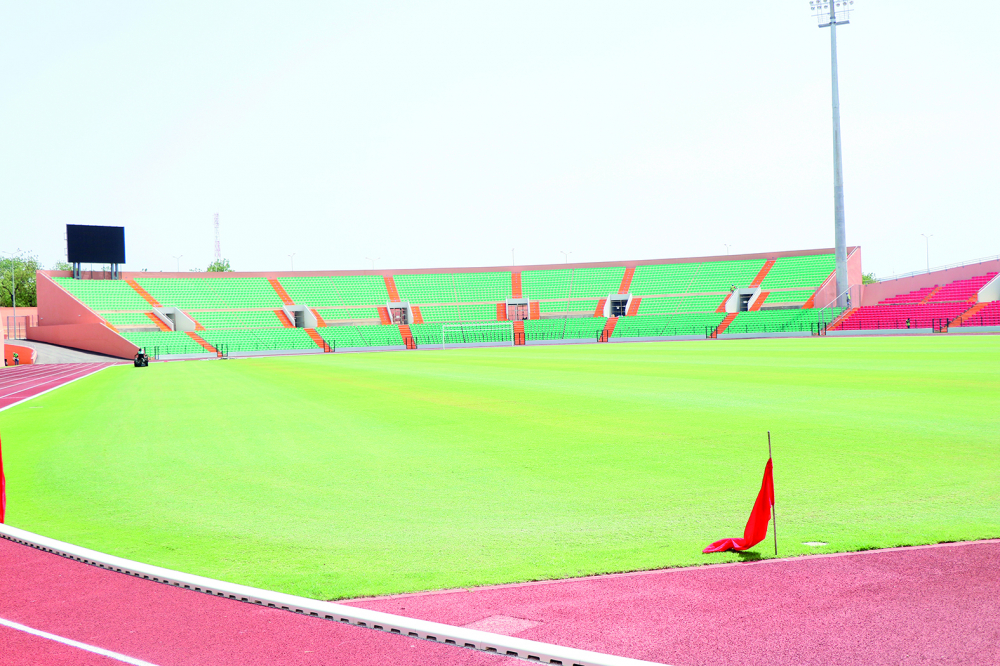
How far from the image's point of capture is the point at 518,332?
235 ft

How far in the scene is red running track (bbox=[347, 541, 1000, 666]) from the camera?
12.8ft

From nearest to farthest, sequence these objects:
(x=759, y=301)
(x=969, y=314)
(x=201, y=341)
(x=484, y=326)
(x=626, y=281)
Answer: (x=969, y=314)
(x=201, y=341)
(x=484, y=326)
(x=759, y=301)
(x=626, y=281)

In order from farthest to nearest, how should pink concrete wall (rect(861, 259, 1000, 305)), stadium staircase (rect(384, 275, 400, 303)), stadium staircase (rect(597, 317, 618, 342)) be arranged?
stadium staircase (rect(384, 275, 400, 303)) → stadium staircase (rect(597, 317, 618, 342)) → pink concrete wall (rect(861, 259, 1000, 305))

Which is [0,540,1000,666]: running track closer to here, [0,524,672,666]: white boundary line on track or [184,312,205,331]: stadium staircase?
[0,524,672,666]: white boundary line on track

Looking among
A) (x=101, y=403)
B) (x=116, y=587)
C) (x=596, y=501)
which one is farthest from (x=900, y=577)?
(x=101, y=403)

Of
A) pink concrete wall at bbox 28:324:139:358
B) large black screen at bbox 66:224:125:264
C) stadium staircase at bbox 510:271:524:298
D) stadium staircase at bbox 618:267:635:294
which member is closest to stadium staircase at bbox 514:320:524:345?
stadium staircase at bbox 510:271:524:298

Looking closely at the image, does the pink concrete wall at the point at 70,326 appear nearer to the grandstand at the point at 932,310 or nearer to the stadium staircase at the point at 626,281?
the stadium staircase at the point at 626,281

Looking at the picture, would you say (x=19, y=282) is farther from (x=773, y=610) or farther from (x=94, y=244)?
(x=773, y=610)

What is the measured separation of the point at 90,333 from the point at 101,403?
4383cm

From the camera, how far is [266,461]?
33.4ft

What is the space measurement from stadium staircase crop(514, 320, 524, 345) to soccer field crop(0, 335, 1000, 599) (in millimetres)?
50081

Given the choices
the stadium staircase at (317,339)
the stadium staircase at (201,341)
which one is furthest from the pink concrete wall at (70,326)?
the stadium staircase at (317,339)

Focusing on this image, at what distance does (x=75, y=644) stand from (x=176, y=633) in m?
0.56

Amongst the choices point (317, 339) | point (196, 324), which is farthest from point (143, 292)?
point (317, 339)
